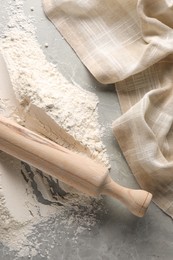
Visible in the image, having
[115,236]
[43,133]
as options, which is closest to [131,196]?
[115,236]

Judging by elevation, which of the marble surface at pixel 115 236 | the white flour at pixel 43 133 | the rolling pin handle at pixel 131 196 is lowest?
the marble surface at pixel 115 236

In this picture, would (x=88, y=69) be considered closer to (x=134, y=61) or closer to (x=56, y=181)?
(x=134, y=61)

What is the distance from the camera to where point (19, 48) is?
1.16 metres

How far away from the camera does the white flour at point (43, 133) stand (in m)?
1.06

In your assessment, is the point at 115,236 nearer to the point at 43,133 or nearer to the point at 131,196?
the point at 131,196

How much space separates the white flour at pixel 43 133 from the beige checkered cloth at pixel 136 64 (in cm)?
7

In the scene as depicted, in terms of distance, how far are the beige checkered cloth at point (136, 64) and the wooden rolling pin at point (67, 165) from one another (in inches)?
3.2

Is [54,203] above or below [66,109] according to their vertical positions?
below

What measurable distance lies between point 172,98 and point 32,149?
0.32 metres

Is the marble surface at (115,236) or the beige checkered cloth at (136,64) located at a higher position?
the beige checkered cloth at (136,64)

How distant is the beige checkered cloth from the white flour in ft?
0.24

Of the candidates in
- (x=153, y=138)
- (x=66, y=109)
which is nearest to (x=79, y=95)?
(x=66, y=109)

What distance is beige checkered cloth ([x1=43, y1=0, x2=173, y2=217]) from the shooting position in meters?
1.10

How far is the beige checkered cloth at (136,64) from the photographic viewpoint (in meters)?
1.10
